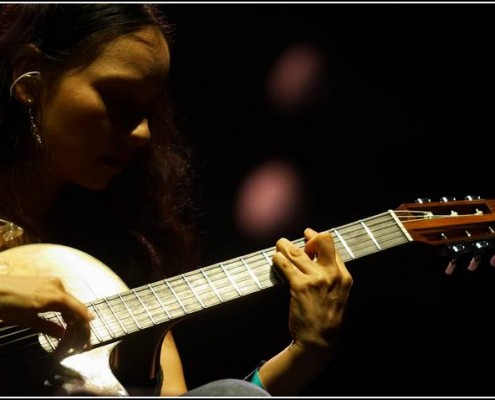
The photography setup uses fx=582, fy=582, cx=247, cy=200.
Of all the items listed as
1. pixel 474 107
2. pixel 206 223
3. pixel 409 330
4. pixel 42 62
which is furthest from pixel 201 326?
pixel 474 107

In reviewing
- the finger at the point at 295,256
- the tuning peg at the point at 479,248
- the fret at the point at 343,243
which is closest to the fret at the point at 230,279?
the finger at the point at 295,256

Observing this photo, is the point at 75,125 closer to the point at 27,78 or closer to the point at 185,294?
the point at 27,78

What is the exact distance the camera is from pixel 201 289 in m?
1.04

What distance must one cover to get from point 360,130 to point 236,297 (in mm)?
619

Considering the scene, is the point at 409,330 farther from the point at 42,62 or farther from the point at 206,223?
the point at 42,62

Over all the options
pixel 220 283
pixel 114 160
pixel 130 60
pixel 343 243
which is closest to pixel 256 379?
pixel 220 283

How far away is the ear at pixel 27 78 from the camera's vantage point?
3.85 ft

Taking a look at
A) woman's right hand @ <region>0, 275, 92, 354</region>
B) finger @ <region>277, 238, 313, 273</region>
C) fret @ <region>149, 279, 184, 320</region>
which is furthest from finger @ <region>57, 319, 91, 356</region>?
finger @ <region>277, 238, 313, 273</region>

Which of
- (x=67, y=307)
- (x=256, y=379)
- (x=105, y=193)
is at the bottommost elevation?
(x=256, y=379)

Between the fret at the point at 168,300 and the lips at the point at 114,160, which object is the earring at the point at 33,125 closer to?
the lips at the point at 114,160

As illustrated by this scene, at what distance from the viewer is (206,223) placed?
1.50 metres

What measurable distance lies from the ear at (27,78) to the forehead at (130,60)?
4.5 inches

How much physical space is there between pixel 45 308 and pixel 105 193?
0.57 meters

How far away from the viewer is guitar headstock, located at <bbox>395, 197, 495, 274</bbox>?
1088 millimetres
